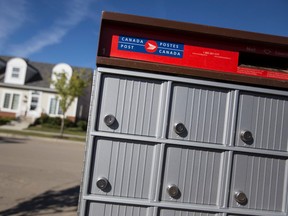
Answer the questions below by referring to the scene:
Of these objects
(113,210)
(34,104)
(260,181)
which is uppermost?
(34,104)

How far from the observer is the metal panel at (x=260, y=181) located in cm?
314

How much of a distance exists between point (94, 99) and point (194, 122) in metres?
1.06

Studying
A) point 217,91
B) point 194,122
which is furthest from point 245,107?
point 194,122

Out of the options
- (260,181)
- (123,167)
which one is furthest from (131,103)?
(260,181)

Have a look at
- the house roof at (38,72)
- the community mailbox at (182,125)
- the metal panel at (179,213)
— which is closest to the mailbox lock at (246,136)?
the community mailbox at (182,125)

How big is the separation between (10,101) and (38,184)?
25.6m

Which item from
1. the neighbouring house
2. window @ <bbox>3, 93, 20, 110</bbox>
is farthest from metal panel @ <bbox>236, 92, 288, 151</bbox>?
window @ <bbox>3, 93, 20, 110</bbox>

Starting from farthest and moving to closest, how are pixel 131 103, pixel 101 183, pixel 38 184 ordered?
1. pixel 38 184
2. pixel 131 103
3. pixel 101 183

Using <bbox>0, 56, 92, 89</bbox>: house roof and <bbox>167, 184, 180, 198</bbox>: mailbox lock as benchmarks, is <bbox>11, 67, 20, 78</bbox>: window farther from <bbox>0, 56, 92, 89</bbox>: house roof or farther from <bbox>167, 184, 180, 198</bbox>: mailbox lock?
<bbox>167, 184, 180, 198</bbox>: mailbox lock

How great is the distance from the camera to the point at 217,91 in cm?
315

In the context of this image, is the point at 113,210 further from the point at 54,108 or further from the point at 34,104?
the point at 34,104

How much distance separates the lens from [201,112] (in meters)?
3.13

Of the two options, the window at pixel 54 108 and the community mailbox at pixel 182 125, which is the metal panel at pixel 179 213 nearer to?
the community mailbox at pixel 182 125

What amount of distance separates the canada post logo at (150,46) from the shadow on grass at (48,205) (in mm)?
4328
